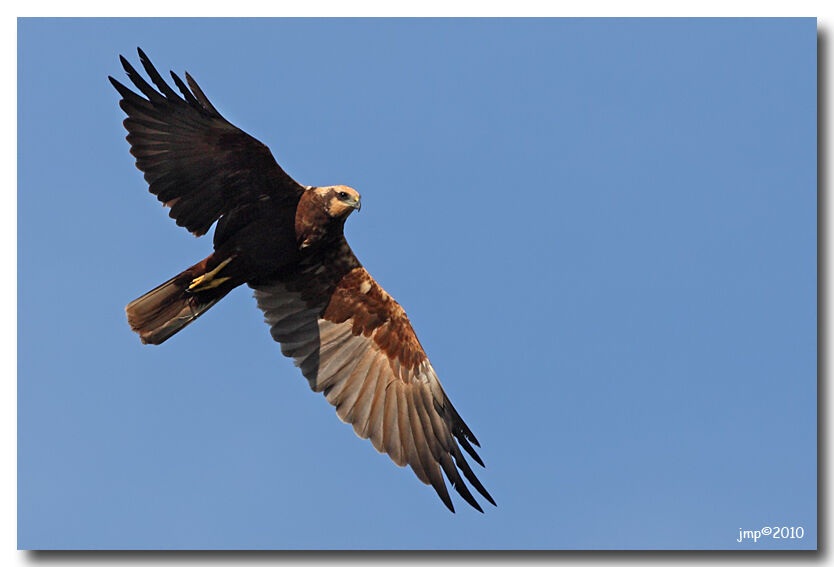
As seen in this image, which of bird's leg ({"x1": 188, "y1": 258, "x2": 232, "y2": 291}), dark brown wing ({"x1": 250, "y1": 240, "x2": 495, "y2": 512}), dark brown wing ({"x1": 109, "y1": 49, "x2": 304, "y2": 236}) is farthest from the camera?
dark brown wing ({"x1": 250, "y1": 240, "x2": 495, "y2": 512})

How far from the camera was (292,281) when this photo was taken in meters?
8.51

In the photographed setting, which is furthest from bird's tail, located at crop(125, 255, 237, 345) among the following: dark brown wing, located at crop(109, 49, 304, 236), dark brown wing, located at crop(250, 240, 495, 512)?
→ dark brown wing, located at crop(250, 240, 495, 512)

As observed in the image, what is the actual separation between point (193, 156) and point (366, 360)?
2086 mm

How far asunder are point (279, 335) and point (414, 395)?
1.12m

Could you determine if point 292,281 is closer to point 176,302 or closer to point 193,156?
point 176,302

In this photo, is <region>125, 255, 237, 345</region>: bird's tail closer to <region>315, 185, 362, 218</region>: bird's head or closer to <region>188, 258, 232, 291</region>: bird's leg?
<region>188, 258, 232, 291</region>: bird's leg

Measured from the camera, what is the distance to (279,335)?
335 inches

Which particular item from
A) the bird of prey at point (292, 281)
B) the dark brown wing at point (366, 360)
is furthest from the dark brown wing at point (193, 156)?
the dark brown wing at point (366, 360)

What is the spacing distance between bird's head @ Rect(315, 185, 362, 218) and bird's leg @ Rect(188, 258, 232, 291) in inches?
31.8

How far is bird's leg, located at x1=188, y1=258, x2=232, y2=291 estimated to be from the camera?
25.3ft

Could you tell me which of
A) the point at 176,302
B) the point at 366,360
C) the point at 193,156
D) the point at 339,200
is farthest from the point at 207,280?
the point at 366,360

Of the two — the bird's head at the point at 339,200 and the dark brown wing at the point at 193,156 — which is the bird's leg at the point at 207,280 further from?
the bird's head at the point at 339,200

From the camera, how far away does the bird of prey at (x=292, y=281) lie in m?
7.49
